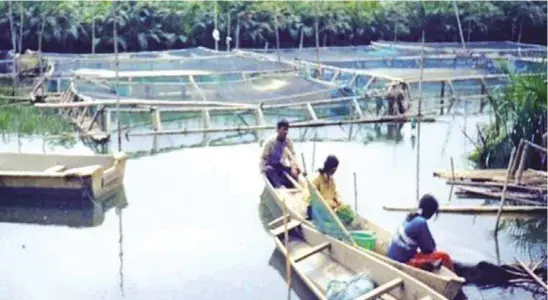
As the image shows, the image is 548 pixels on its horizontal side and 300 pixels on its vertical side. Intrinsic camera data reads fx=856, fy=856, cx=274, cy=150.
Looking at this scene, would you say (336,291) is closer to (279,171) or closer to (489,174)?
(279,171)

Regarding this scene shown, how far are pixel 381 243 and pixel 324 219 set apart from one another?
62 cm

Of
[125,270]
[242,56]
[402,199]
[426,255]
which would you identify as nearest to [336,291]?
[426,255]

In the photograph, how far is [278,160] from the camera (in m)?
11.1

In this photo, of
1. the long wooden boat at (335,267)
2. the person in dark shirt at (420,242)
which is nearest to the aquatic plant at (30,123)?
the long wooden boat at (335,267)

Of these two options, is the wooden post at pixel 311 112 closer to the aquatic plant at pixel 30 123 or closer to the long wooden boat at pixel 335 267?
the aquatic plant at pixel 30 123

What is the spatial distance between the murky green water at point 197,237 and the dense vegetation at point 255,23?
45.7 feet

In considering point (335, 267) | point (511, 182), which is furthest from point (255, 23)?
point (335, 267)

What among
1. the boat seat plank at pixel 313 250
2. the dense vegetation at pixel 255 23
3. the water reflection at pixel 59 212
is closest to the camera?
the boat seat plank at pixel 313 250

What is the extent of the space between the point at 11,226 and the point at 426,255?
19.2ft

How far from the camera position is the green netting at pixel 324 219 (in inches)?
330

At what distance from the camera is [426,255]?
747 centimetres

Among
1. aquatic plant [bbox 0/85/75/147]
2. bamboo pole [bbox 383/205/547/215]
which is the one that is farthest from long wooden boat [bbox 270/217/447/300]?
aquatic plant [bbox 0/85/75/147]

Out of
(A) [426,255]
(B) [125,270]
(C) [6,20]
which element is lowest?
(B) [125,270]

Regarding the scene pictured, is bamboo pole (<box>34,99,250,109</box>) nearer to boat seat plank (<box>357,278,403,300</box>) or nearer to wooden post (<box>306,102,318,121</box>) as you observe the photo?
wooden post (<box>306,102,318,121</box>)
